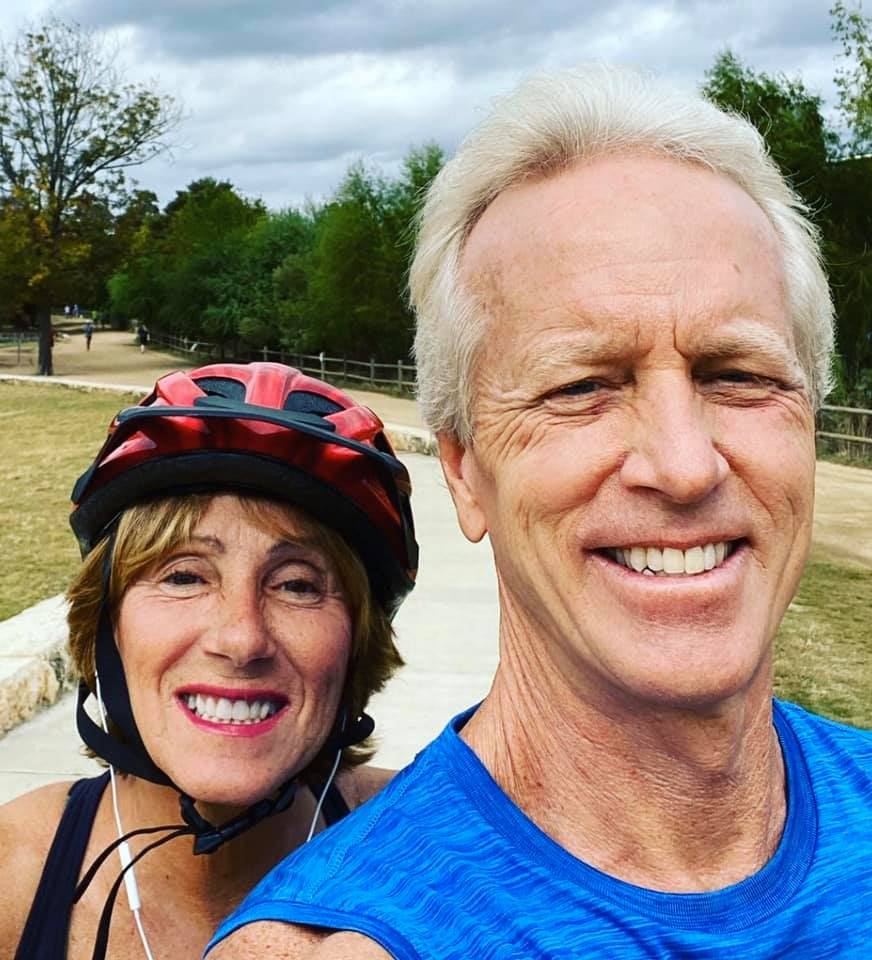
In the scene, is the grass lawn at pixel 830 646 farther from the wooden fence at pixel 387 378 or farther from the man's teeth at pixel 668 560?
the man's teeth at pixel 668 560

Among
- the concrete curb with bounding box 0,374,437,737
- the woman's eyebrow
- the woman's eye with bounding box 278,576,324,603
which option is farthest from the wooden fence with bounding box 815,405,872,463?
the woman's eyebrow

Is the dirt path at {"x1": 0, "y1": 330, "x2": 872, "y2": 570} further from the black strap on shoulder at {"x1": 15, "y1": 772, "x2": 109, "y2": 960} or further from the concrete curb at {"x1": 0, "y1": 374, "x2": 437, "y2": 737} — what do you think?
the black strap on shoulder at {"x1": 15, "y1": 772, "x2": 109, "y2": 960}

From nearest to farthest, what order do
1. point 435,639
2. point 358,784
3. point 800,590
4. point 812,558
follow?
point 358,784 → point 435,639 → point 800,590 → point 812,558

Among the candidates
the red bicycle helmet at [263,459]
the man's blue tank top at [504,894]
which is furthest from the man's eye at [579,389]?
the red bicycle helmet at [263,459]

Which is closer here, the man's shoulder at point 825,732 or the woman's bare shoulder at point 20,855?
the man's shoulder at point 825,732

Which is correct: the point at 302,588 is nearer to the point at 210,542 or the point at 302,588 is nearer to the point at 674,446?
the point at 210,542

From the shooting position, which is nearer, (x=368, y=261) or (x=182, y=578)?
(x=182, y=578)

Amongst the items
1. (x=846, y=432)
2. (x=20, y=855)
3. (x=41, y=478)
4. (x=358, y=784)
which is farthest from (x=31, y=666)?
(x=846, y=432)
